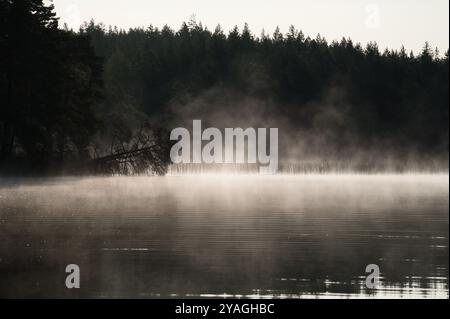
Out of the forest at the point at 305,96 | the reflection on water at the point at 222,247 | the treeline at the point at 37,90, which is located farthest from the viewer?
the forest at the point at 305,96

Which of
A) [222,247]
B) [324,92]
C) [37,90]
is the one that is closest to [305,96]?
[324,92]

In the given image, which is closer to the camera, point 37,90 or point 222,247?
point 222,247

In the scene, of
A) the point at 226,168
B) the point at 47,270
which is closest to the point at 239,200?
the point at 47,270

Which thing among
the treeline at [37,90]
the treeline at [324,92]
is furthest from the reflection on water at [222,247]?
the treeline at [324,92]

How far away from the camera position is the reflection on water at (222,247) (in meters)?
15.5

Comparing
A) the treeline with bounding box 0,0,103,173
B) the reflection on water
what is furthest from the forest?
the reflection on water

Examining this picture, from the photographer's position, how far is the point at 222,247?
67.5 feet

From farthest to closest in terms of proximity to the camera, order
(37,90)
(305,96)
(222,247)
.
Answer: (305,96), (37,90), (222,247)

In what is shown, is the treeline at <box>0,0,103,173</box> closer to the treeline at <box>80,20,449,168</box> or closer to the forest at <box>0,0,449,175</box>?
the forest at <box>0,0,449,175</box>

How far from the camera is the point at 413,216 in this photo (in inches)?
1155

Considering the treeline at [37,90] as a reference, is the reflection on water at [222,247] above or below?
below

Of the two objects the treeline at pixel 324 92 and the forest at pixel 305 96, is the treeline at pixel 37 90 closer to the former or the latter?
the forest at pixel 305 96

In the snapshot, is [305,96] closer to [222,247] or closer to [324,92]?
[324,92]
